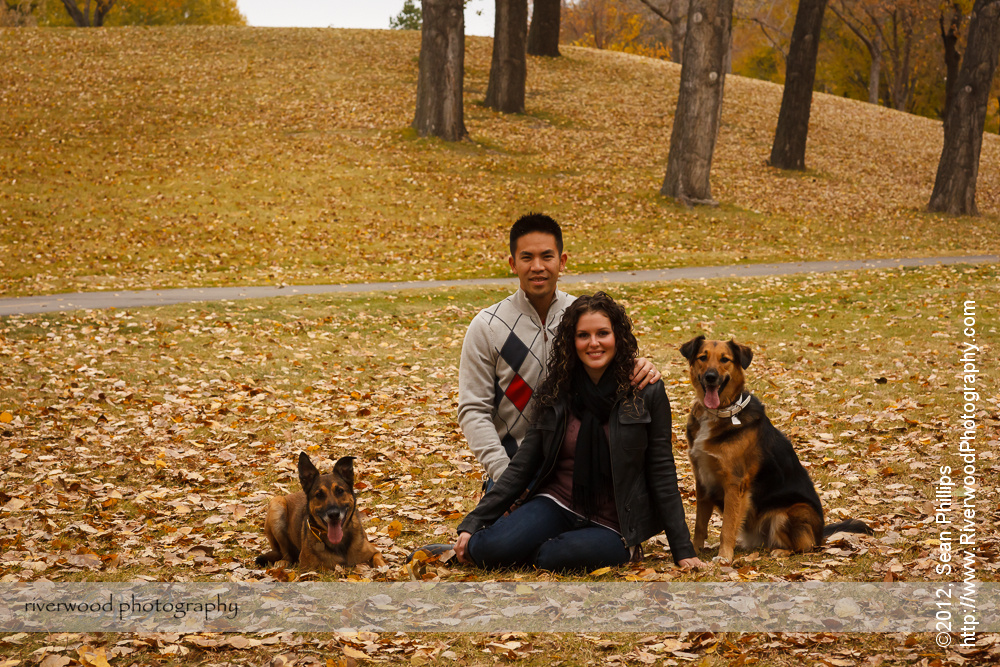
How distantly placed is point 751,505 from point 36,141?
84.9 feet

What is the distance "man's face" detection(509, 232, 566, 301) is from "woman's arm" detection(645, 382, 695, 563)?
105 centimetres

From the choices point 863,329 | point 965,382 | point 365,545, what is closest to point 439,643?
point 365,545

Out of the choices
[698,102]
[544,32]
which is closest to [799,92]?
[698,102]

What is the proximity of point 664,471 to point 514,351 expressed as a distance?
4.16 ft

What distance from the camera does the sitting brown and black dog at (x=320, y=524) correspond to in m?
5.09

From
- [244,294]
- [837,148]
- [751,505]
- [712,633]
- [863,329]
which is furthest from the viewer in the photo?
[837,148]

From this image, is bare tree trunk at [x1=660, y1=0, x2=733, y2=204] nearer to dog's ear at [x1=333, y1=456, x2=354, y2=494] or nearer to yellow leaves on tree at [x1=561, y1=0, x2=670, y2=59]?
dog's ear at [x1=333, y1=456, x2=354, y2=494]

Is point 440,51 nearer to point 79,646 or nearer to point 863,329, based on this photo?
point 863,329

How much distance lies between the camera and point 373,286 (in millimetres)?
16453

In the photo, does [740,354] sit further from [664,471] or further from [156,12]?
[156,12]

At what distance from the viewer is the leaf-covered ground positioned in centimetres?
425

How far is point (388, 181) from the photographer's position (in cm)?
2319

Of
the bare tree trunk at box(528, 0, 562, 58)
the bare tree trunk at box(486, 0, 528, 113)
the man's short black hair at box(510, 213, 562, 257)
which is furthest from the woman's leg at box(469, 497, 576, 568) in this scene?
the bare tree trunk at box(528, 0, 562, 58)

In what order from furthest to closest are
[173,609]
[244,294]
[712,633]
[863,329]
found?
[244,294], [863,329], [173,609], [712,633]
